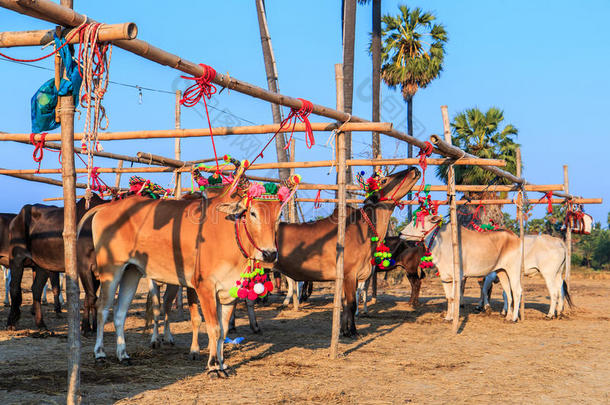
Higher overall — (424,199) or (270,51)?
(270,51)

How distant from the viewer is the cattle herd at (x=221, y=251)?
7.73m

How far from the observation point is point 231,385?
705 cm

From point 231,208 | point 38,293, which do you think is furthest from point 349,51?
point 231,208

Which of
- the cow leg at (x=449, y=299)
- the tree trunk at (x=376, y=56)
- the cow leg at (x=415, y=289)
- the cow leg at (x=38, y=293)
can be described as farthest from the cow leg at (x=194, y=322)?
the tree trunk at (x=376, y=56)

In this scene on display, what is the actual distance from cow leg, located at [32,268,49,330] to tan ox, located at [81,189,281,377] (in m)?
3.30

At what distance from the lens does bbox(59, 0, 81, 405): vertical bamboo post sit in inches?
204

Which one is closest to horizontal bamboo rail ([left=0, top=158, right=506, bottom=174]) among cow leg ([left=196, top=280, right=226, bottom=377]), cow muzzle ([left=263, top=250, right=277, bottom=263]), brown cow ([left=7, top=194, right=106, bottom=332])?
brown cow ([left=7, top=194, right=106, bottom=332])

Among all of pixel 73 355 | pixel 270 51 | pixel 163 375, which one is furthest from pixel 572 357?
pixel 270 51

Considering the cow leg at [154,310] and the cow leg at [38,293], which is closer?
the cow leg at [154,310]

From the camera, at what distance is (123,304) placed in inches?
339

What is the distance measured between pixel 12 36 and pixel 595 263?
4450 cm

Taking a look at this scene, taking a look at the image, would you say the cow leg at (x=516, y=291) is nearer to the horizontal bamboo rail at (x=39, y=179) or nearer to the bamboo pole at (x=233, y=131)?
the bamboo pole at (x=233, y=131)

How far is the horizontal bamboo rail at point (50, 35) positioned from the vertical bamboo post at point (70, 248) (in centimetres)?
33

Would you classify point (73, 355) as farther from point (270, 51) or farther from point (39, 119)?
point (270, 51)
